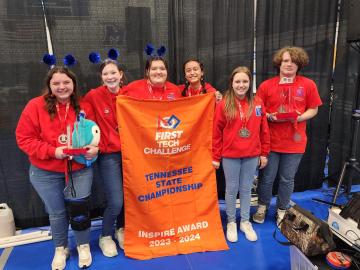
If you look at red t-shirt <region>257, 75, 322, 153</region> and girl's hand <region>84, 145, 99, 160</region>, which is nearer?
girl's hand <region>84, 145, 99, 160</region>

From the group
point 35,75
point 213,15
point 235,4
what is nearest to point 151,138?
point 35,75

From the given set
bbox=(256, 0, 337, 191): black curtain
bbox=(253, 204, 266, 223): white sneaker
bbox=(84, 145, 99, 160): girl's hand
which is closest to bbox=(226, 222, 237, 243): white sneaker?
bbox=(253, 204, 266, 223): white sneaker

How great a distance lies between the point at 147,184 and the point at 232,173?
68cm

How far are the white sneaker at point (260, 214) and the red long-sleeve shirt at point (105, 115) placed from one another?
4.81 ft

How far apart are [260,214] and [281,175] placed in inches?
16.3

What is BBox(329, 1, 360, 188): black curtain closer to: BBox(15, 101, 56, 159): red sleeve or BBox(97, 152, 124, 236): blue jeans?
BBox(97, 152, 124, 236): blue jeans

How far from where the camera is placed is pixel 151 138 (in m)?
2.21

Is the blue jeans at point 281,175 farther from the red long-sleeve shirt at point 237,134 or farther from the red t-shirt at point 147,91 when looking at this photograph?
the red t-shirt at point 147,91

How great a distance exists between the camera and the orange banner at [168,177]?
2.19 meters

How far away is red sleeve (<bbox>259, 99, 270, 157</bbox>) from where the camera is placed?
2.44 metres

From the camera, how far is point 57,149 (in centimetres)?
189

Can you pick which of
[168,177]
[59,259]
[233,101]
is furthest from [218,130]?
[59,259]

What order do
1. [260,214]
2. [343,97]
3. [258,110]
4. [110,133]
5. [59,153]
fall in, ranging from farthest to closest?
[343,97]
[260,214]
[258,110]
[110,133]
[59,153]

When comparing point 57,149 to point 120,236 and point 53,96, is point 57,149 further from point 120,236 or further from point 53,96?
point 120,236
